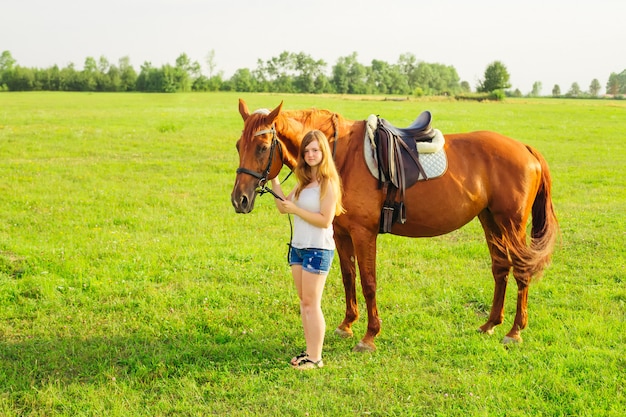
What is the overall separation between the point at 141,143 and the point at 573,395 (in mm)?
18630

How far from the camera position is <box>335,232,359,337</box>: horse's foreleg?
5.81m

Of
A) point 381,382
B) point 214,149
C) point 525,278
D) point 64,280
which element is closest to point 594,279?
point 525,278

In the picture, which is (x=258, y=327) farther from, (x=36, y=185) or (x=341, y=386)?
(x=36, y=185)

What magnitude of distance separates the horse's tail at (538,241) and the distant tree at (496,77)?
92.4m

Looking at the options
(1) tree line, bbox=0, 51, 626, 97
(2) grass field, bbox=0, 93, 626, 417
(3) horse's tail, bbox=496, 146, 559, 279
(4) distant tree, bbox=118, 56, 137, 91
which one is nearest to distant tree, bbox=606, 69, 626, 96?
(1) tree line, bbox=0, 51, 626, 97

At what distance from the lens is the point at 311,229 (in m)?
4.78

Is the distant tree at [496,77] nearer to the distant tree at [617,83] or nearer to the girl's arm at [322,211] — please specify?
the distant tree at [617,83]

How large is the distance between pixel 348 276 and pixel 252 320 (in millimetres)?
1245

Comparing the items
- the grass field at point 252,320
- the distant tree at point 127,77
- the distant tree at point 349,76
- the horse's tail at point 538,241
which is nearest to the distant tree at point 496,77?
the distant tree at point 349,76

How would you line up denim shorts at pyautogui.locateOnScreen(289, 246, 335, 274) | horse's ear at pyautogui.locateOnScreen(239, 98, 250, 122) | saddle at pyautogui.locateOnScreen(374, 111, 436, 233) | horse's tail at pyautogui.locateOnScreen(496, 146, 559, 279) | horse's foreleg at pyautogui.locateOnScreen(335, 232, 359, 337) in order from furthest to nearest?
horse's foreleg at pyautogui.locateOnScreen(335, 232, 359, 337) < horse's tail at pyautogui.locateOnScreen(496, 146, 559, 279) < saddle at pyautogui.locateOnScreen(374, 111, 436, 233) < horse's ear at pyautogui.locateOnScreen(239, 98, 250, 122) < denim shorts at pyautogui.locateOnScreen(289, 246, 335, 274)

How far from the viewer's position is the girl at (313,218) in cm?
468

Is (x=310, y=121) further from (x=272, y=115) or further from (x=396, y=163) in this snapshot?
(x=396, y=163)

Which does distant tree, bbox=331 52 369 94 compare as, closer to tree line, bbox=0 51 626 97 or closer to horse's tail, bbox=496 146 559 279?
tree line, bbox=0 51 626 97

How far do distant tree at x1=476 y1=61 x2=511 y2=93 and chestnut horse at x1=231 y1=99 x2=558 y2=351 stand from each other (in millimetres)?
92635
